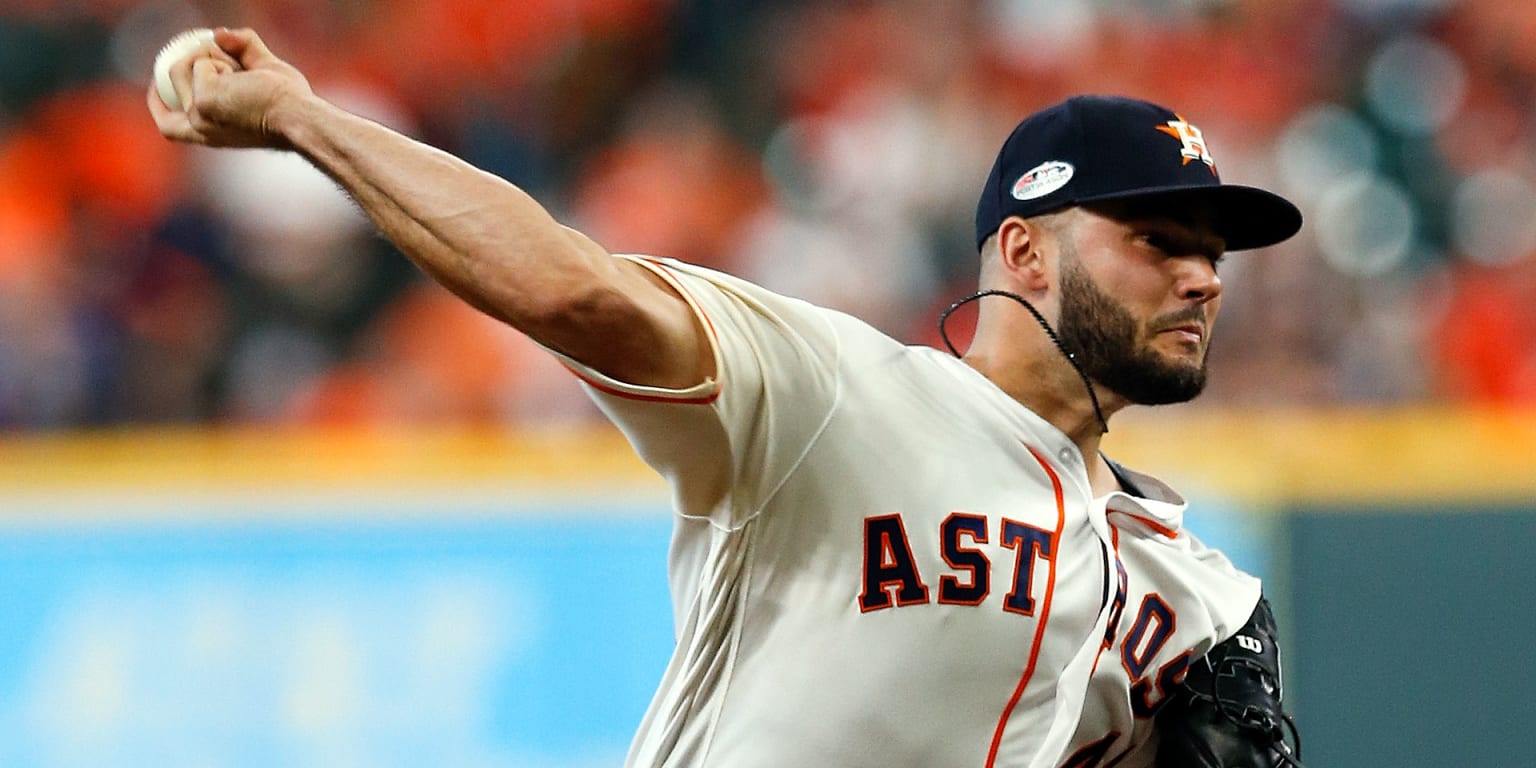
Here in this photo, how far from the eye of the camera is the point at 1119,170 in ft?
8.42

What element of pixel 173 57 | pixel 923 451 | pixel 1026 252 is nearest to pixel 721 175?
pixel 1026 252

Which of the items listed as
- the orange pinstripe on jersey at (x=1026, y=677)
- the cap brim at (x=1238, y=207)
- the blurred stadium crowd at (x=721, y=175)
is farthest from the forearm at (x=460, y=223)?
the blurred stadium crowd at (x=721, y=175)

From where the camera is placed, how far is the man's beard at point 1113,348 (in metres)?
2.58

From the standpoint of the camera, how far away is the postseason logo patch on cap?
8.62 ft

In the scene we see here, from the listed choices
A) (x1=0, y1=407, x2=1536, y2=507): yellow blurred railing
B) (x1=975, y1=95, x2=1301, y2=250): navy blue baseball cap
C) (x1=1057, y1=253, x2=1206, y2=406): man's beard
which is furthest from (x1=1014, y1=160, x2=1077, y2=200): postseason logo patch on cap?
(x1=0, y1=407, x2=1536, y2=507): yellow blurred railing

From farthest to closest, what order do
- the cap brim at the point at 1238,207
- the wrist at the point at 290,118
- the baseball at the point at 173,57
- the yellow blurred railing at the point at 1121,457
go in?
the yellow blurred railing at the point at 1121,457 → the cap brim at the point at 1238,207 → the baseball at the point at 173,57 → the wrist at the point at 290,118

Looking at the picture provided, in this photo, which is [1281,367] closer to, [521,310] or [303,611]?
[303,611]

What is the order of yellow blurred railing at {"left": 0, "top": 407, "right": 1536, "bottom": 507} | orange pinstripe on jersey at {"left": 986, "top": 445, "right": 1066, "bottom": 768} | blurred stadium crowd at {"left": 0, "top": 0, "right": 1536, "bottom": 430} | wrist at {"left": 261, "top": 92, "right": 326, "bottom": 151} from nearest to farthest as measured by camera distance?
1. wrist at {"left": 261, "top": 92, "right": 326, "bottom": 151}
2. orange pinstripe on jersey at {"left": 986, "top": 445, "right": 1066, "bottom": 768}
3. yellow blurred railing at {"left": 0, "top": 407, "right": 1536, "bottom": 507}
4. blurred stadium crowd at {"left": 0, "top": 0, "right": 1536, "bottom": 430}

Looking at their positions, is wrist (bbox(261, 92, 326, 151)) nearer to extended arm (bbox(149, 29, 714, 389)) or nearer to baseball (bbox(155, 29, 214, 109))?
extended arm (bbox(149, 29, 714, 389))

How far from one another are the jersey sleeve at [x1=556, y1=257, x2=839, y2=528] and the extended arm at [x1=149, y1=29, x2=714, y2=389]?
0.08 ft

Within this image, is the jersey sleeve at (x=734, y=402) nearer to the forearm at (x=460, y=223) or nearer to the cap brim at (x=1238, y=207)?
the forearm at (x=460, y=223)

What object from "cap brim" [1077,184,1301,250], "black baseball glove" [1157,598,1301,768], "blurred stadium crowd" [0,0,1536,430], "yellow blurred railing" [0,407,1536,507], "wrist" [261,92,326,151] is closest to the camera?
"wrist" [261,92,326,151]

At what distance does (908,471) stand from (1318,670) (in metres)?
2.65

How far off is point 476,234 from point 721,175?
4.89m
